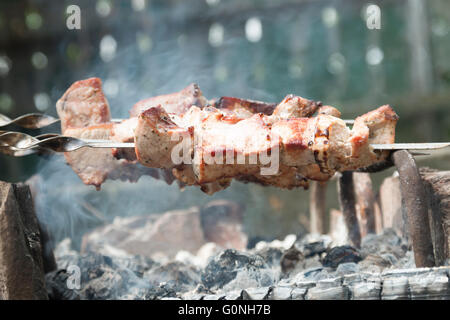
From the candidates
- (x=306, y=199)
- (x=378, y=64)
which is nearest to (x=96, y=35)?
(x=306, y=199)

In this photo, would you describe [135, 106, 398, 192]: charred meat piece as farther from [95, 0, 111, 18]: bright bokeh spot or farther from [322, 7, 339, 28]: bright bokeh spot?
[322, 7, 339, 28]: bright bokeh spot

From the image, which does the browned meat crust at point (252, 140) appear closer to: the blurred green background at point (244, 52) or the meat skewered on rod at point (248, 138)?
the meat skewered on rod at point (248, 138)

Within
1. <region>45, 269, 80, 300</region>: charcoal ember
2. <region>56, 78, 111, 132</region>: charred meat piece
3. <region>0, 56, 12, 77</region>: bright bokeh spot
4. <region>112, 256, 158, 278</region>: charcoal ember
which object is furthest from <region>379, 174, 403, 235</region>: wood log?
<region>0, 56, 12, 77</region>: bright bokeh spot

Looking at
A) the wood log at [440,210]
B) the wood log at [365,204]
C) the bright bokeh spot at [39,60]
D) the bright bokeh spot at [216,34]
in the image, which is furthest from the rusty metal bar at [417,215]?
the bright bokeh spot at [39,60]

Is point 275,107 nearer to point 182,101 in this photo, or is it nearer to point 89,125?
point 182,101

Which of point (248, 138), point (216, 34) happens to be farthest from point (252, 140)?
point (216, 34)

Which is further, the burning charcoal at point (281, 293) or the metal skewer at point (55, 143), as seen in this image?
the metal skewer at point (55, 143)
